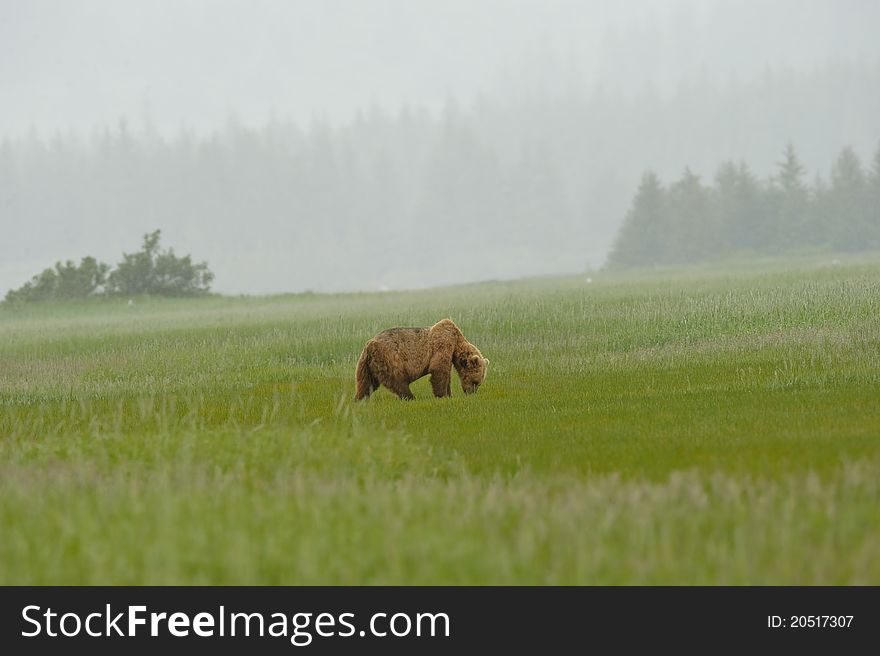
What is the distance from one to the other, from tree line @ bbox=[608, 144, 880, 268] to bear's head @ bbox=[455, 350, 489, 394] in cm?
8862

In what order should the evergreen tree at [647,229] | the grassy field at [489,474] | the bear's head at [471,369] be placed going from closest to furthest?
the grassy field at [489,474], the bear's head at [471,369], the evergreen tree at [647,229]

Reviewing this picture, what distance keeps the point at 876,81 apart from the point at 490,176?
239 ft

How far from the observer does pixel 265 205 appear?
165750 mm

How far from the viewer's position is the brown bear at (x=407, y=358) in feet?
55.5

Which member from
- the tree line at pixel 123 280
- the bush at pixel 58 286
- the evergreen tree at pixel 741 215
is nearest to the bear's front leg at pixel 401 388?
the tree line at pixel 123 280

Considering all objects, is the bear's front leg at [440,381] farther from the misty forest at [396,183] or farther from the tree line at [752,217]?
the misty forest at [396,183]

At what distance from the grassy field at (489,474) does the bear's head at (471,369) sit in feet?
2.26

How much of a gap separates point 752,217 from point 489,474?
96387 millimetres

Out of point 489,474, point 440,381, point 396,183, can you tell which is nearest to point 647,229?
point 396,183

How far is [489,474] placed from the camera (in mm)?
10648

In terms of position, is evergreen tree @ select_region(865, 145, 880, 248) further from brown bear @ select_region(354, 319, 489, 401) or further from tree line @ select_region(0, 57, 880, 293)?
brown bear @ select_region(354, 319, 489, 401)

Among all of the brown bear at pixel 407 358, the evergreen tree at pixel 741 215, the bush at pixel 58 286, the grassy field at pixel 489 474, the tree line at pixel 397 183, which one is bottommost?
the grassy field at pixel 489 474

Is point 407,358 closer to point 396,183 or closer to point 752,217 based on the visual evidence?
point 752,217

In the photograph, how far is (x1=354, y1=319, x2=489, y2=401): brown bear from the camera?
16.9 m
